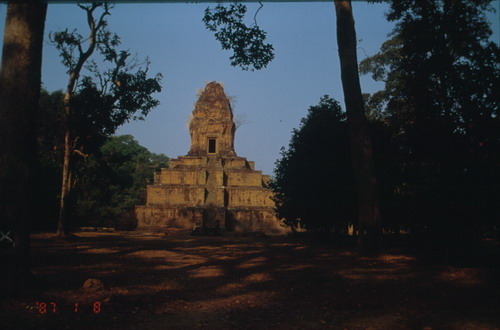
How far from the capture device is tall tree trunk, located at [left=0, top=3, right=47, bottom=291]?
5.53m

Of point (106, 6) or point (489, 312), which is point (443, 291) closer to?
point (489, 312)

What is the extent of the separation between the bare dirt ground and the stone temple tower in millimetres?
17924

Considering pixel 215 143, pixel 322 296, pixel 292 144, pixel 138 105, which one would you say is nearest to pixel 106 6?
pixel 138 105

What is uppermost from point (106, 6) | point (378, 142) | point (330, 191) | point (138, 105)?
point (106, 6)

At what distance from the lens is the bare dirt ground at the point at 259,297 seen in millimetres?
4320

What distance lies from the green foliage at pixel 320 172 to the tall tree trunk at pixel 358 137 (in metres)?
4.56

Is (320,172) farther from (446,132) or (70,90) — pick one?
(70,90)

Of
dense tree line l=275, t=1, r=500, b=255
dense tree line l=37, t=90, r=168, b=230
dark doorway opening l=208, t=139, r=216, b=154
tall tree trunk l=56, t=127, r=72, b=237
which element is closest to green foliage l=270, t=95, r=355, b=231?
dense tree line l=275, t=1, r=500, b=255

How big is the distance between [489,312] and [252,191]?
27.4 m

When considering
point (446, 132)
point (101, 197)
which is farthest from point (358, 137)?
point (101, 197)

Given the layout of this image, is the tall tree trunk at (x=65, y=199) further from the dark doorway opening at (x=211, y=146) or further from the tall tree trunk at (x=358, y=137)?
the dark doorway opening at (x=211, y=146)

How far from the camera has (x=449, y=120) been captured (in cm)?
1055

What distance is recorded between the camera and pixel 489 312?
15.5 feet
